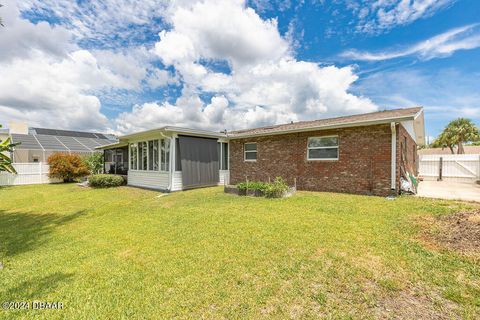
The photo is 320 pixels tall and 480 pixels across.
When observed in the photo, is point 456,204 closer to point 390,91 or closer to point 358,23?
point 358,23

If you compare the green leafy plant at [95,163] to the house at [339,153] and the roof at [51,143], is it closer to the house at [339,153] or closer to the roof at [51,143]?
the roof at [51,143]

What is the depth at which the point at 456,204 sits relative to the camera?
6.84 m

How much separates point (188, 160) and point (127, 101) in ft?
25.9

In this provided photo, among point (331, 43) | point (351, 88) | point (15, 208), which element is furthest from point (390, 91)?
point (15, 208)

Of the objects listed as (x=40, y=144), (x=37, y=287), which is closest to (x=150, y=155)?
(x=37, y=287)

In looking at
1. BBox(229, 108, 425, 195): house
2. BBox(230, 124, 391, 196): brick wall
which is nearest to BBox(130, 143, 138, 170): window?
BBox(229, 108, 425, 195): house

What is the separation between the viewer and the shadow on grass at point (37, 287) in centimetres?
295

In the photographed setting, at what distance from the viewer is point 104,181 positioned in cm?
1447

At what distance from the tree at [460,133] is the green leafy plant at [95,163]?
3835 centimetres

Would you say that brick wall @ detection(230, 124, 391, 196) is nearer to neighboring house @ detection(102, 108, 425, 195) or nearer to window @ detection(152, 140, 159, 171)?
neighboring house @ detection(102, 108, 425, 195)

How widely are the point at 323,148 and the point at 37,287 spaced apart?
418 inches

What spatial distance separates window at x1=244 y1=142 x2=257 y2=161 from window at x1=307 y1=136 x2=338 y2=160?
3.56 meters

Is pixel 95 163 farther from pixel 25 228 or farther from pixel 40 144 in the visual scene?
pixel 25 228

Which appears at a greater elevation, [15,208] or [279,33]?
[279,33]
